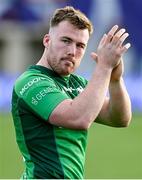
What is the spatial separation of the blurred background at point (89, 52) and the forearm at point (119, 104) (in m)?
7.94

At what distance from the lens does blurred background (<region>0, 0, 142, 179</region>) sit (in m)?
15.8

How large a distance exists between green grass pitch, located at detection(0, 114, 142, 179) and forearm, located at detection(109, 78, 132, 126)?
5982 millimetres

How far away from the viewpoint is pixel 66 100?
19.5ft

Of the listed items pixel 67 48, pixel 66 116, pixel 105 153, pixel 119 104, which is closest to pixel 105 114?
pixel 119 104

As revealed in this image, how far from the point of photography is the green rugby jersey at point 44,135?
6012mm

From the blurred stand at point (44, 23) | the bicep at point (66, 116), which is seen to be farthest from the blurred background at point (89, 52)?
the bicep at point (66, 116)

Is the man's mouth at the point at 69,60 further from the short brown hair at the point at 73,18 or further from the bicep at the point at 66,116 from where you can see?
the bicep at the point at 66,116

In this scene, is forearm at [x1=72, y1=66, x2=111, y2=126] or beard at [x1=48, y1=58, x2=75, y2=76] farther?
beard at [x1=48, y1=58, x2=75, y2=76]

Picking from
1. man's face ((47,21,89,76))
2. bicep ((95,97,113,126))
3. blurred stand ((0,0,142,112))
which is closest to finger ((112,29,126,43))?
man's face ((47,21,89,76))

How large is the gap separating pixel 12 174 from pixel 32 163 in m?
6.96

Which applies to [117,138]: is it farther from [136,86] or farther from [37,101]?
[37,101]

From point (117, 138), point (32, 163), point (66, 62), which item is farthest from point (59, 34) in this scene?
point (117, 138)

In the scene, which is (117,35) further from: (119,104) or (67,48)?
(119,104)

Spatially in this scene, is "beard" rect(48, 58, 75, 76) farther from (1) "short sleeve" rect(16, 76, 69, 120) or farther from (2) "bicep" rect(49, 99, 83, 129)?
(2) "bicep" rect(49, 99, 83, 129)
